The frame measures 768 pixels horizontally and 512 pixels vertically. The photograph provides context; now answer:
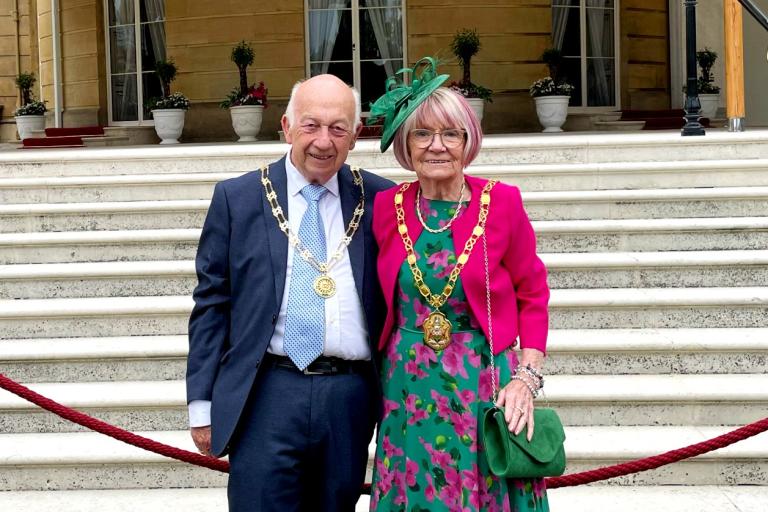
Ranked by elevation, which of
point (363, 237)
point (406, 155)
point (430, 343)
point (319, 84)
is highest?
point (319, 84)

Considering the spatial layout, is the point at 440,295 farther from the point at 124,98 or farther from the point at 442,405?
the point at 124,98

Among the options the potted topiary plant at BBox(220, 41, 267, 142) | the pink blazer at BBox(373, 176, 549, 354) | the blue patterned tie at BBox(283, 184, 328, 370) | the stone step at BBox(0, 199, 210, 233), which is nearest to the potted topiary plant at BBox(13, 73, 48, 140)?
the potted topiary plant at BBox(220, 41, 267, 142)

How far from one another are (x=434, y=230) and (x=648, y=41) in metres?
13.1

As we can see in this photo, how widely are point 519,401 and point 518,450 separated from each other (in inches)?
4.9

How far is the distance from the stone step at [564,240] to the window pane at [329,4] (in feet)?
28.5

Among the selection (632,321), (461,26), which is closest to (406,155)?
(632,321)

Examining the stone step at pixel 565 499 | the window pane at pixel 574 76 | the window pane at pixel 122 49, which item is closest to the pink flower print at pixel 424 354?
the stone step at pixel 565 499

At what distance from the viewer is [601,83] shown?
1500cm

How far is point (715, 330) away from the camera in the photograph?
17.5ft

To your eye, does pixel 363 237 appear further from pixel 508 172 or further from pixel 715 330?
pixel 508 172

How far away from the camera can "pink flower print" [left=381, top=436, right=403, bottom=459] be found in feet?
9.00

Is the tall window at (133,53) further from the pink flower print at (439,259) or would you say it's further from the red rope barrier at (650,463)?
the pink flower print at (439,259)

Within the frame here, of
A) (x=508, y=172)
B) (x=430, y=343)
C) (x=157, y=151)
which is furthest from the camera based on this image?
(x=157, y=151)

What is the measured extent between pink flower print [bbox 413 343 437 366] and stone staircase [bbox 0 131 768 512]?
1.84 metres
